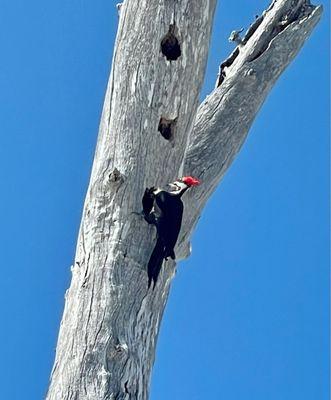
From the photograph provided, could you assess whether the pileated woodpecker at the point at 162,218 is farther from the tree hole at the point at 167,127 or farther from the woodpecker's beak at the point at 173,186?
the tree hole at the point at 167,127

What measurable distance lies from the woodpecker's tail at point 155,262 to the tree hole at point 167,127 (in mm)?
582

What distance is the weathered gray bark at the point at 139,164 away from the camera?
365 centimetres

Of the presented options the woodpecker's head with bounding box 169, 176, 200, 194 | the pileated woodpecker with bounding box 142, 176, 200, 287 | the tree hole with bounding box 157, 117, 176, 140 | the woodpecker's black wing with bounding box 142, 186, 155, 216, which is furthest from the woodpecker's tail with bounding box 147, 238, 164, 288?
the tree hole with bounding box 157, 117, 176, 140

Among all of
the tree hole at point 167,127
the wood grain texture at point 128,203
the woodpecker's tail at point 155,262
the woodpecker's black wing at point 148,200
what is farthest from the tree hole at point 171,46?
the woodpecker's tail at point 155,262

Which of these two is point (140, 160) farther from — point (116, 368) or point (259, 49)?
point (259, 49)

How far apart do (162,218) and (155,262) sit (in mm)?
199

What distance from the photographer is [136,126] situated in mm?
4234

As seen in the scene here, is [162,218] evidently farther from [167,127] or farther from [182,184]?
[167,127]

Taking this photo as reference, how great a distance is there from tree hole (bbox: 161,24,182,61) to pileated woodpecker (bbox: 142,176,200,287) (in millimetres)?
701

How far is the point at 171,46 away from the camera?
453 cm

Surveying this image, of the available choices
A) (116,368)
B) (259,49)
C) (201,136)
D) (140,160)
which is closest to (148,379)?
(116,368)

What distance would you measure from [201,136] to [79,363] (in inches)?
61.9

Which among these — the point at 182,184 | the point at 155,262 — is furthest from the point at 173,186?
the point at 155,262

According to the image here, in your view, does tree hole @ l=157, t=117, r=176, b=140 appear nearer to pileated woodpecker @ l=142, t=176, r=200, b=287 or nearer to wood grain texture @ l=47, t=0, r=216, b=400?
wood grain texture @ l=47, t=0, r=216, b=400
